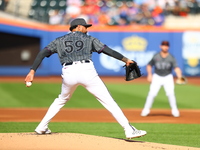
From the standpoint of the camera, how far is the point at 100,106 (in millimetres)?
14727

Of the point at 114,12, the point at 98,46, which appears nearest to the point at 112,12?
the point at 114,12

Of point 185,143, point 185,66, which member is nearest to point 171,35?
point 185,66

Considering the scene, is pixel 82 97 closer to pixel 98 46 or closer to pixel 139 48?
pixel 139 48

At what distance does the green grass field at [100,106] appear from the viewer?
854 cm

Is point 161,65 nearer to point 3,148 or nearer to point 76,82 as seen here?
point 76,82

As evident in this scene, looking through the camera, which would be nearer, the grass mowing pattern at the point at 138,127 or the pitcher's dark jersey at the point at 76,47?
the pitcher's dark jersey at the point at 76,47

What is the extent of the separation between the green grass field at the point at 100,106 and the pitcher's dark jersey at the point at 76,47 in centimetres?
211

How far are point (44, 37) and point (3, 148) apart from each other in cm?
2015

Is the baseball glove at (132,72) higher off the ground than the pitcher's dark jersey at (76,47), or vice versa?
the pitcher's dark jersey at (76,47)

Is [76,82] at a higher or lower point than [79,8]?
lower

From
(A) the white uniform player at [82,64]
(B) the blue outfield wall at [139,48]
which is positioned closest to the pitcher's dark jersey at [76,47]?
(A) the white uniform player at [82,64]

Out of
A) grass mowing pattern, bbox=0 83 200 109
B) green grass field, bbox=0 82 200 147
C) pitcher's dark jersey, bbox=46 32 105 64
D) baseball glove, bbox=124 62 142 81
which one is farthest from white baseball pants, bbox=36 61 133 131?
grass mowing pattern, bbox=0 83 200 109

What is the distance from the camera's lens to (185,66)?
2670 cm

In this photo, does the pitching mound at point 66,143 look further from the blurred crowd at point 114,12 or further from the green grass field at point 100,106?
the blurred crowd at point 114,12
